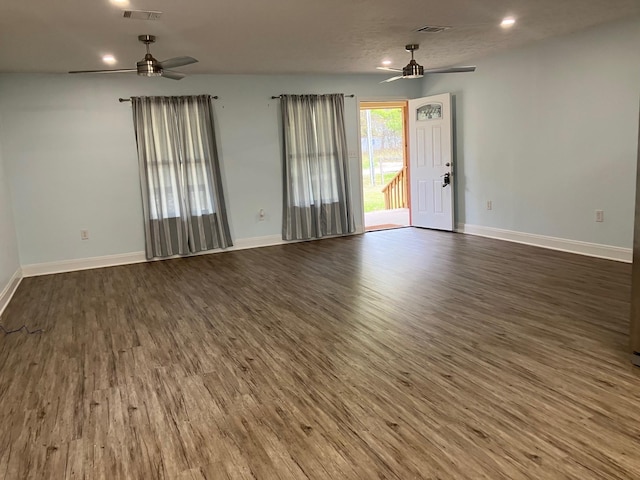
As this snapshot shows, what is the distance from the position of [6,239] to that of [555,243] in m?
6.48

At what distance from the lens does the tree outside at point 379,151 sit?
12.7m

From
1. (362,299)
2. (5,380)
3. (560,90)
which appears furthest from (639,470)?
(560,90)

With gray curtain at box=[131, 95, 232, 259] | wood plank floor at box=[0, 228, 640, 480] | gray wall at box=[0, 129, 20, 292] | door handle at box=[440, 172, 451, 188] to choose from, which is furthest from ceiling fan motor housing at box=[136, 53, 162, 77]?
door handle at box=[440, 172, 451, 188]

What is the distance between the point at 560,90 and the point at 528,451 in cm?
494

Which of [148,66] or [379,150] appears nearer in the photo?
[148,66]

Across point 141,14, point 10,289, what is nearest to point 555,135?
point 141,14

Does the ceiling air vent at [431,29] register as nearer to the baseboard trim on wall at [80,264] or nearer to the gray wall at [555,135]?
the gray wall at [555,135]

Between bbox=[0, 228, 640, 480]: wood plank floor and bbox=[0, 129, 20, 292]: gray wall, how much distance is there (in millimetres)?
408

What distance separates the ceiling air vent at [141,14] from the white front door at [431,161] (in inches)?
184

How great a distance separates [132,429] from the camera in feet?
8.07

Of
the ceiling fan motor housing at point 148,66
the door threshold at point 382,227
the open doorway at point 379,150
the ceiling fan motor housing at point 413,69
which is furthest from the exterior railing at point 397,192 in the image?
the ceiling fan motor housing at point 148,66

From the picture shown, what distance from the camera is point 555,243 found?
19.9 ft

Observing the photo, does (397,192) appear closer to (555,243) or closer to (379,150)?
(379,150)

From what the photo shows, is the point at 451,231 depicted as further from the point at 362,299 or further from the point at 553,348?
the point at 553,348
